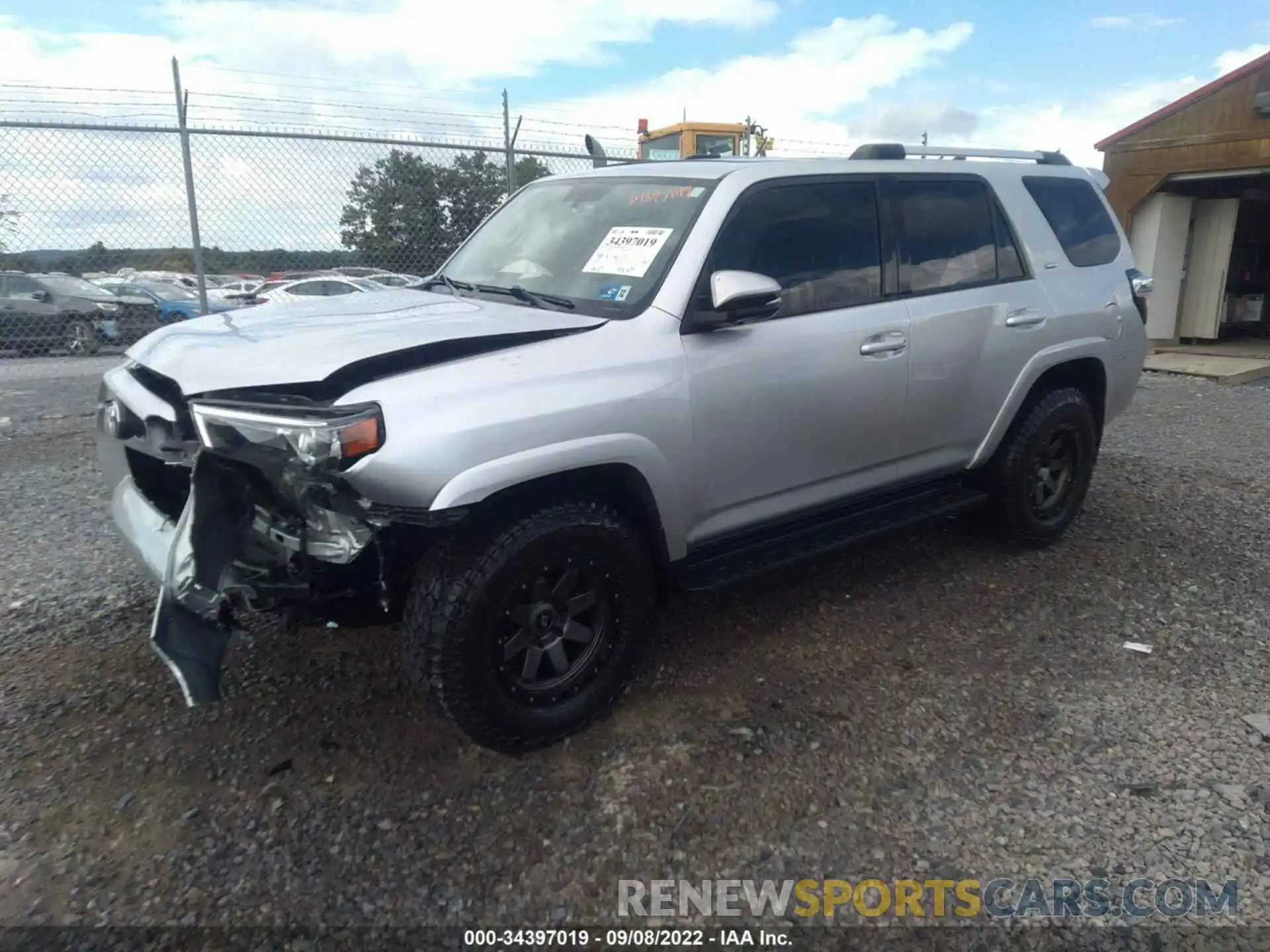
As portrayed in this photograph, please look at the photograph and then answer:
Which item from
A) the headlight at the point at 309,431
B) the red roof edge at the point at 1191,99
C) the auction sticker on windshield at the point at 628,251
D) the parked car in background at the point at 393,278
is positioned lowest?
the headlight at the point at 309,431

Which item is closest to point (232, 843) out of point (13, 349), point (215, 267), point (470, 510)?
point (470, 510)

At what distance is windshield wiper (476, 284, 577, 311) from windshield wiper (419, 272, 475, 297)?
0.12 metres

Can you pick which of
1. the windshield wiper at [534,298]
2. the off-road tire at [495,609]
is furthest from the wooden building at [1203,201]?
the off-road tire at [495,609]

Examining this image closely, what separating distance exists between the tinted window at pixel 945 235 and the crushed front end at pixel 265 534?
247cm

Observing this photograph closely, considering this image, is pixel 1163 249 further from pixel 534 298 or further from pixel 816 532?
pixel 534 298

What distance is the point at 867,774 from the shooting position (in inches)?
110

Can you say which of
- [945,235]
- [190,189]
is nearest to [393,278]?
[190,189]

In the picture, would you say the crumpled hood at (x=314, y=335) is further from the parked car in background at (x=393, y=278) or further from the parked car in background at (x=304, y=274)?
the parked car in background at (x=304, y=274)

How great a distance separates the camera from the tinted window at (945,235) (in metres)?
3.81

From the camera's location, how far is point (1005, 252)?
420cm

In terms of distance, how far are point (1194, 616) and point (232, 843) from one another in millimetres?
3885

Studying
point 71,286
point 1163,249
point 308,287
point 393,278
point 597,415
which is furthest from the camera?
point 1163,249

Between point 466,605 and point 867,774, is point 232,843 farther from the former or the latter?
point 867,774

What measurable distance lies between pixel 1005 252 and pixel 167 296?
388 inches
